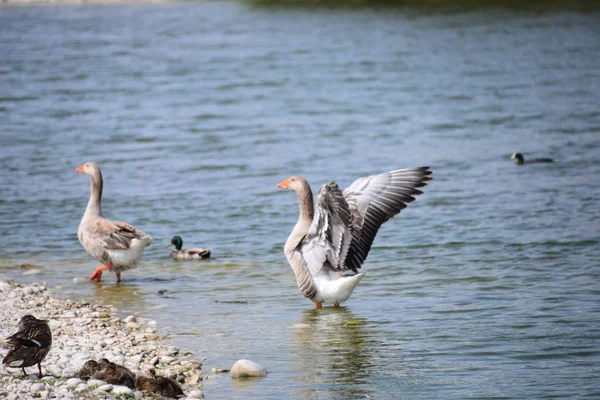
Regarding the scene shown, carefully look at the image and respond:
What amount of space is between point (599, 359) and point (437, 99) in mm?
20877

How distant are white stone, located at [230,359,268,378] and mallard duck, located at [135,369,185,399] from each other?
0.90 metres

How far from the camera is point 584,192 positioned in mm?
17938

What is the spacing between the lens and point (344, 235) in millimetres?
11000

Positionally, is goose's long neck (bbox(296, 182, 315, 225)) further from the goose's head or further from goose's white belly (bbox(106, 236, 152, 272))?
goose's white belly (bbox(106, 236, 152, 272))

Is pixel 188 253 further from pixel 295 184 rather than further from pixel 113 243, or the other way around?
pixel 295 184

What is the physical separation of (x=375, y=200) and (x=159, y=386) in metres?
4.20

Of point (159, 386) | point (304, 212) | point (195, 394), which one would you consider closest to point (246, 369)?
point (195, 394)

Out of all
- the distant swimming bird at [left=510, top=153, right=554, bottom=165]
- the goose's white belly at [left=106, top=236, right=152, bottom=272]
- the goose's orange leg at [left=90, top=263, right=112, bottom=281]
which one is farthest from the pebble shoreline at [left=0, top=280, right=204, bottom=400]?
the distant swimming bird at [left=510, top=153, right=554, bottom=165]

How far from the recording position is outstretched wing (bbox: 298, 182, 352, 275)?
34.7ft

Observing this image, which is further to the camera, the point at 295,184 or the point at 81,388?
the point at 295,184

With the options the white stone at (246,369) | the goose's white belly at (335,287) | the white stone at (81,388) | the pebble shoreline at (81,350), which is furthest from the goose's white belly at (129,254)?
the white stone at (81,388)

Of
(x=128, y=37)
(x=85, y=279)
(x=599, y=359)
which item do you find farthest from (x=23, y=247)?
(x=128, y=37)

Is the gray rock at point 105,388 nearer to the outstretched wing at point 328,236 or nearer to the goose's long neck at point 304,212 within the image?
the outstretched wing at point 328,236

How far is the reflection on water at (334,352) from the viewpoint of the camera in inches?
344
